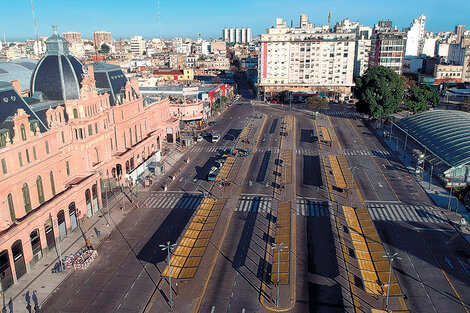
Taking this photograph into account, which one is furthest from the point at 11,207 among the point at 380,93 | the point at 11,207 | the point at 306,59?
the point at 306,59

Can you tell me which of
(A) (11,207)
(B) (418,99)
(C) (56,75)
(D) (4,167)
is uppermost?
(C) (56,75)

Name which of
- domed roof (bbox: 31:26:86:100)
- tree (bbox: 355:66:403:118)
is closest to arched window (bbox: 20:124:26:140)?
domed roof (bbox: 31:26:86:100)

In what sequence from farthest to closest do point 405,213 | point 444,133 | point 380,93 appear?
point 380,93 → point 444,133 → point 405,213

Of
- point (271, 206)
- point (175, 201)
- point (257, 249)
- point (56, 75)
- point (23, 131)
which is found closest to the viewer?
point (23, 131)

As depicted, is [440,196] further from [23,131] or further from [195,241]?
[23,131]

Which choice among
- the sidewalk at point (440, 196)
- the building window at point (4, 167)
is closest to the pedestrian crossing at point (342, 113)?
the sidewalk at point (440, 196)

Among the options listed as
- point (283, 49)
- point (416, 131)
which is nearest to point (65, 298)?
point (416, 131)
